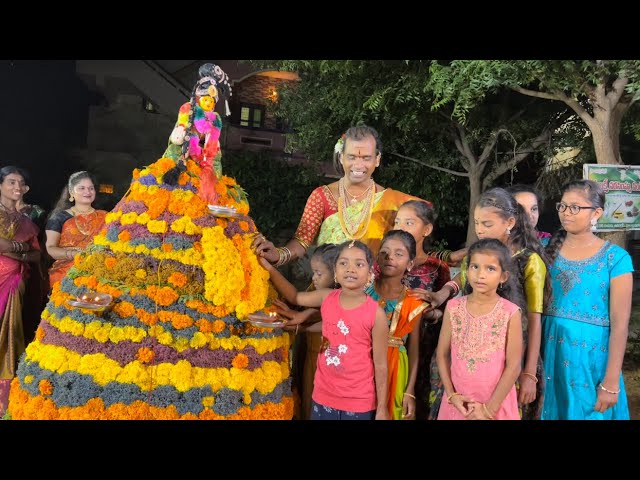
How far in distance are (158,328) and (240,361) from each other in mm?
457

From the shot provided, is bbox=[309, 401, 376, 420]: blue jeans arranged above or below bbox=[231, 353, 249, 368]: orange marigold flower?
below

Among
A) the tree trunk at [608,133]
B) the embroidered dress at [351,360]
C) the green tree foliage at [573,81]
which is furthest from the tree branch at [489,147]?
the embroidered dress at [351,360]

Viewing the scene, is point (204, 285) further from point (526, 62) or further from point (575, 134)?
point (575, 134)

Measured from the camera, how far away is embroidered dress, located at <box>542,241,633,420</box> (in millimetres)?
3045

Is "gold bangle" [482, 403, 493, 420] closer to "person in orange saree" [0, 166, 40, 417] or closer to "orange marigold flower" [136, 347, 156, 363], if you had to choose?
"orange marigold flower" [136, 347, 156, 363]

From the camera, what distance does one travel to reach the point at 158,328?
292 centimetres

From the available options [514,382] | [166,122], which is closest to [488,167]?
[166,122]

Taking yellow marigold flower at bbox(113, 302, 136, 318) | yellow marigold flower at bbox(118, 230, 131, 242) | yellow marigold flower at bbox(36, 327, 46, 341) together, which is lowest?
yellow marigold flower at bbox(36, 327, 46, 341)

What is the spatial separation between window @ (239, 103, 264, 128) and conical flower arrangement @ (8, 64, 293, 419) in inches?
292

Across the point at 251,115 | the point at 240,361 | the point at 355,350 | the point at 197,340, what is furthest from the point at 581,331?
the point at 251,115

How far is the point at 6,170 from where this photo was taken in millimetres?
4406

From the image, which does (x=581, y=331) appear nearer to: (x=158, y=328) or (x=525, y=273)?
(x=525, y=273)

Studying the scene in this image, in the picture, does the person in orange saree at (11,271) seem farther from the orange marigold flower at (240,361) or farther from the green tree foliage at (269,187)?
the green tree foliage at (269,187)

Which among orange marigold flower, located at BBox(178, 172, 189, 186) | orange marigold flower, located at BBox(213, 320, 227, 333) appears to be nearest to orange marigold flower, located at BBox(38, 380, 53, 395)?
orange marigold flower, located at BBox(213, 320, 227, 333)
